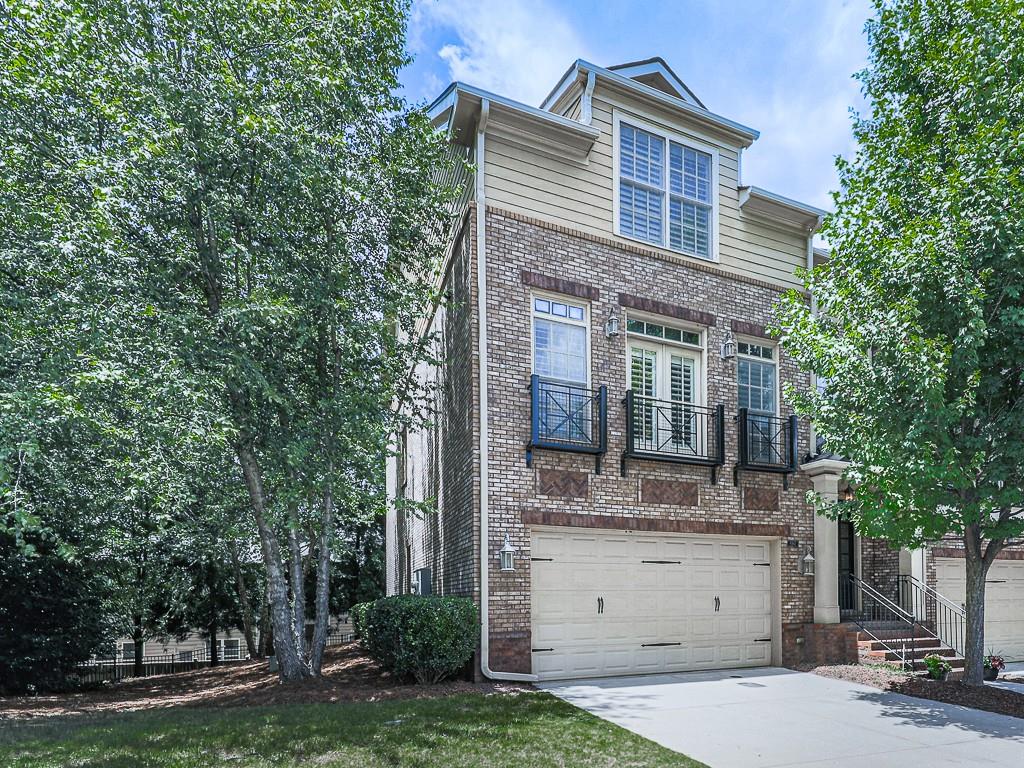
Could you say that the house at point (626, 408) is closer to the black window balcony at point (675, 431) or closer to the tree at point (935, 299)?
the black window balcony at point (675, 431)

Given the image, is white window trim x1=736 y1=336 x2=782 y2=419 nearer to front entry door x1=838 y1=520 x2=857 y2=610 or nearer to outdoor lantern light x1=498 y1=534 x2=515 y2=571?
front entry door x1=838 y1=520 x2=857 y2=610

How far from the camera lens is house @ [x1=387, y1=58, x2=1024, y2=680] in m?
10.2

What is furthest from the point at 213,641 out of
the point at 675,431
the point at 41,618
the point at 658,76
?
the point at 658,76

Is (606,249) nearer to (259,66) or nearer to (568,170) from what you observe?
(568,170)

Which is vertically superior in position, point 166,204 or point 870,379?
point 166,204

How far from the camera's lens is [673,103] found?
1193cm

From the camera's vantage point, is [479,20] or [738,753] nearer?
[738,753]

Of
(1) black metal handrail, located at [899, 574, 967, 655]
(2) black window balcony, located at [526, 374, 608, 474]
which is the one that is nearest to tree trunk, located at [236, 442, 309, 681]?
(2) black window balcony, located at [526, 374, 608, 474]

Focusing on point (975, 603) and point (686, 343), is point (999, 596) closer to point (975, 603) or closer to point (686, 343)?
point (975, 603)

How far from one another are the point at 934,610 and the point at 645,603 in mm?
6059

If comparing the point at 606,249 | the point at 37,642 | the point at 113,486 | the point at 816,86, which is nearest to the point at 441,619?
the point at 113,486

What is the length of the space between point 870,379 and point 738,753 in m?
4.77

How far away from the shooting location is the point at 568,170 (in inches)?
443

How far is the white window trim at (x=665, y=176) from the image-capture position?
11.6 metres
